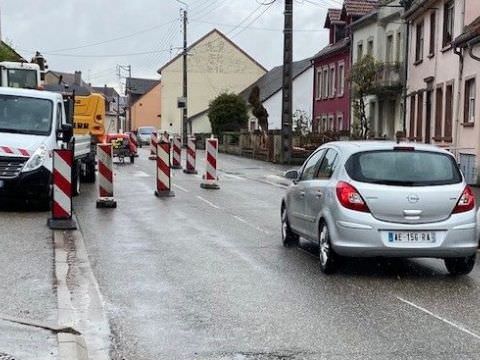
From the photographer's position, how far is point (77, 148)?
19578mm

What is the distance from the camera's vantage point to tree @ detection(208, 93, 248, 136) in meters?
64.2

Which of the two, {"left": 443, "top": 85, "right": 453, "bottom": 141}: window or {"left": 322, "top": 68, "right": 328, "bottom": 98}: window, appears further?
{"left": 322, "top": 68, "right": 328, "bottom": 98}: window

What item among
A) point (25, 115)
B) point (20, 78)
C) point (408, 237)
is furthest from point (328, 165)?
point (20, 78)

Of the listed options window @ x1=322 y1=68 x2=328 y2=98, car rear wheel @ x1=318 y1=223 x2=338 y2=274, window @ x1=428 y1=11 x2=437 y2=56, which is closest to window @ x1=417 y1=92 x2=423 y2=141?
window @ x1=428 y1=11 x2=437 y2=56

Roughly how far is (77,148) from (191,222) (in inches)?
254

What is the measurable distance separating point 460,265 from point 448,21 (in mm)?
21343

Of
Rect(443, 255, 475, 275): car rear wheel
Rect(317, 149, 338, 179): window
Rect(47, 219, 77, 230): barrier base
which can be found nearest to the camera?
Rect(443, 255, 475, 275): car rear wheel

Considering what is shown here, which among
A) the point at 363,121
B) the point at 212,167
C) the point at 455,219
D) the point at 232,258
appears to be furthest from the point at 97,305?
the point at 363,121

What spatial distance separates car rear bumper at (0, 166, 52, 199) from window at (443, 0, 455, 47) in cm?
1808

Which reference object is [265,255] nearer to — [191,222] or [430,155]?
[430,155]

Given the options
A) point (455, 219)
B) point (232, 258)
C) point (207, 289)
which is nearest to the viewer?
point (207, 289)

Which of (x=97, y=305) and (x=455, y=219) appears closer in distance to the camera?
(x=97, y=305)

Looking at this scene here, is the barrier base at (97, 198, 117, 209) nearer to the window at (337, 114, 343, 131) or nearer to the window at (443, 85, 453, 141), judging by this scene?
the window at (443, 85, 453, 141)

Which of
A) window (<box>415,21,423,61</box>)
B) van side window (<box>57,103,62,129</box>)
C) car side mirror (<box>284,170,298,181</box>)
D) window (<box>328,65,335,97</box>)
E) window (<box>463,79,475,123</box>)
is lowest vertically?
car side mirror (<box>284,170,298,181</box>)
